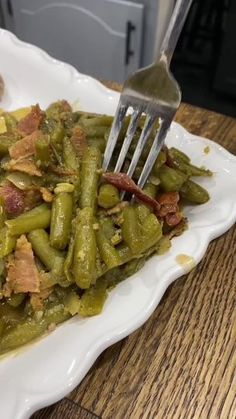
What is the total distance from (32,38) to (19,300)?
2.16 m

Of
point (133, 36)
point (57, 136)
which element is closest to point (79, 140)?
point (57, 136)

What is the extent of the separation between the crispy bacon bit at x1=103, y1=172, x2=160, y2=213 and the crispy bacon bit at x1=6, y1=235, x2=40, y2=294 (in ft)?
0.78

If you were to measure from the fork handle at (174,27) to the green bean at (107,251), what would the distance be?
48 cm

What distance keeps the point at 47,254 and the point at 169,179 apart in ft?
1.16

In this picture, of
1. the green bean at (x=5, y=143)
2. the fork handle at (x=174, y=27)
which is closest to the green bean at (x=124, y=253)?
the green bean at (x=5, y=143)

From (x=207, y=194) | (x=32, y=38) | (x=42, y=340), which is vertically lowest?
(x=32, y=38)

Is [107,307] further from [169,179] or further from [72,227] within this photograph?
[169,179]

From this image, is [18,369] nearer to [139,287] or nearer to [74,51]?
[139,287]

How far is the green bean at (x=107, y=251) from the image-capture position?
0.99 metres

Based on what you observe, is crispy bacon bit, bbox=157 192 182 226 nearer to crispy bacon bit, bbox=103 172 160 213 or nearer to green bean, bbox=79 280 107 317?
crispy bacon bit, bbox=103 172 160 213

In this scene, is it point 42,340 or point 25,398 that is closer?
point 25,398

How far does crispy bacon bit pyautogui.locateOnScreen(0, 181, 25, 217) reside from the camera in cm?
102

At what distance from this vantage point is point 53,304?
0.99 meters

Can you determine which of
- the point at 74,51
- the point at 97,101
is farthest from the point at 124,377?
the point at 74,51
